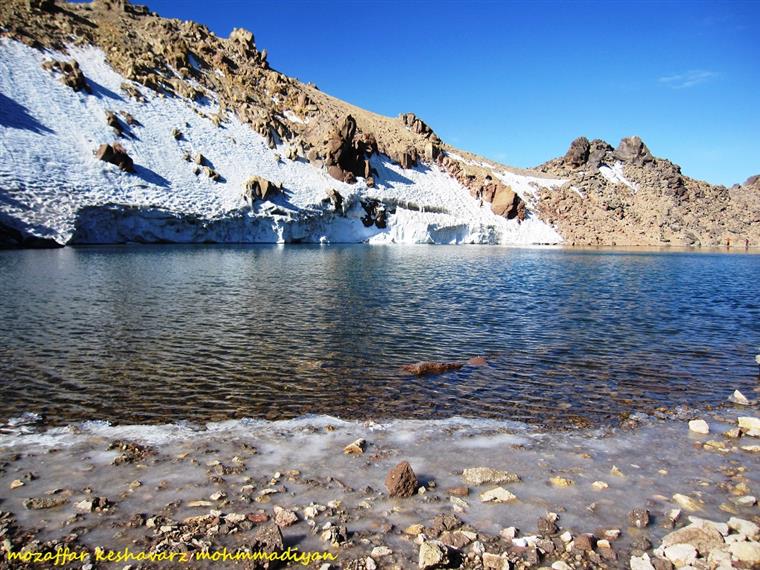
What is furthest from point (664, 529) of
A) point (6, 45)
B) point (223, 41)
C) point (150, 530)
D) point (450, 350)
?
point (223, 41)

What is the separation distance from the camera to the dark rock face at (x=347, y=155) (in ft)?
276

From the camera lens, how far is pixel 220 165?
236 ft

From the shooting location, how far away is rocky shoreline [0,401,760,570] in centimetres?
496

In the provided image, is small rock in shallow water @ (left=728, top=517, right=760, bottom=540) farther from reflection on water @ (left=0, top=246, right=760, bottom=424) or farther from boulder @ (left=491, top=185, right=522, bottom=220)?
boulder @ (left=491, top=185, right=522, bottom=220)

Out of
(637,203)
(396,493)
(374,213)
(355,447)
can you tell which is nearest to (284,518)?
(396,493)

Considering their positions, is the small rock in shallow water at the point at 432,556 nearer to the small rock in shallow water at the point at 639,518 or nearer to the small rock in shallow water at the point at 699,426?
the small rock in shallow water at the point at 639,518

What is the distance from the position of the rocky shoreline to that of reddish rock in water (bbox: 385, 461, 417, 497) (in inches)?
0.7

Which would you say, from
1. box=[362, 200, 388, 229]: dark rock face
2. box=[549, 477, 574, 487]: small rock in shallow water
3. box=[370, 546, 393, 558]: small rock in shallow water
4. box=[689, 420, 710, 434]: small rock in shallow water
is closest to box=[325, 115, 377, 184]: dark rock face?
box=[362, 200, 388, 229]: dark rock face

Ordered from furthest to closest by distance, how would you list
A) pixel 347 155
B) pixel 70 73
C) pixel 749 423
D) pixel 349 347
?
1. pixel 347 155
2. pixel 70 73
3. pixel 349 347
4. pixel 749 423

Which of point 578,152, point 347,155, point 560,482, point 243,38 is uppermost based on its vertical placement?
point 243,38

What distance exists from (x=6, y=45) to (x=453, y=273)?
7278 cm

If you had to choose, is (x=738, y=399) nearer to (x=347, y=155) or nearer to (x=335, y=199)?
(x=335, y=199)

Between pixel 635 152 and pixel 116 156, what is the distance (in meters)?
140

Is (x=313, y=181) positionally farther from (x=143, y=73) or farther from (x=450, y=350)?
(x=450, y=350)
